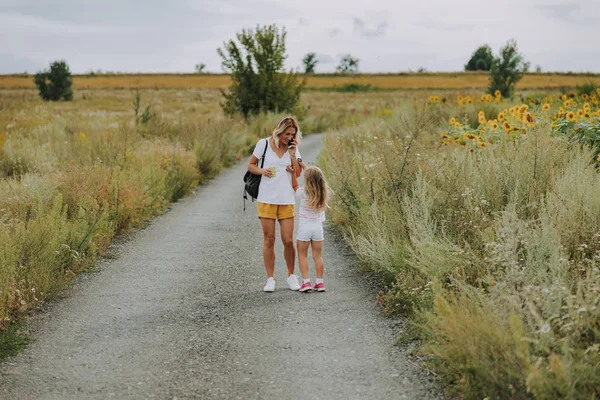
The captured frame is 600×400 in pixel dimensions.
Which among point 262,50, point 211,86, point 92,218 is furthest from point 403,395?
point 211,86

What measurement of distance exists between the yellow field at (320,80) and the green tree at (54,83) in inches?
1011

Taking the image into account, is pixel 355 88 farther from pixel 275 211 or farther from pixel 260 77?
pixel 275 211

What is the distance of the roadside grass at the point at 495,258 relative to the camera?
4301 mm

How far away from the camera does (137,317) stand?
22.1ft

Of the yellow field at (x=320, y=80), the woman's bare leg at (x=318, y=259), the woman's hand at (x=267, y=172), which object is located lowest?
the woman's bare leg at (x=318, y=259)

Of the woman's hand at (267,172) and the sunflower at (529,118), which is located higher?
the sunflower at (529,118)

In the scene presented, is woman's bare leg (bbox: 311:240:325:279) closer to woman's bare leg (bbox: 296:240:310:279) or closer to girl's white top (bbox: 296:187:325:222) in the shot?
woman's bare leg (bbox: 296:240:310:279)

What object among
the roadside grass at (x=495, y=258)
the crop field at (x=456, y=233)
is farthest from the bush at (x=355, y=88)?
the roadside grass at (x=495, y=258)

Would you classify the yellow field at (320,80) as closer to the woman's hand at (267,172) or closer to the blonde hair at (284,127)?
the blonde hair at (284,127)

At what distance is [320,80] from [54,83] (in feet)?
168

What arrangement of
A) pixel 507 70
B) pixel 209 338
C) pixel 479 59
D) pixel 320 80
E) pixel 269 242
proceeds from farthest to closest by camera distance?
pixel 479 59 < pixel 320 80 < pixel 507 70 < pixel 269 242 < pixel 209 338

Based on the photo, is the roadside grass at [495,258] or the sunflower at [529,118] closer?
Result: the roadside grass at [495,258]

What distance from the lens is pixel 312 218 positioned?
24.6 feet

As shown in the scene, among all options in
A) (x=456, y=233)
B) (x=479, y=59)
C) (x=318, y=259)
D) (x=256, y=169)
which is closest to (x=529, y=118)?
(x=456, y=233)
